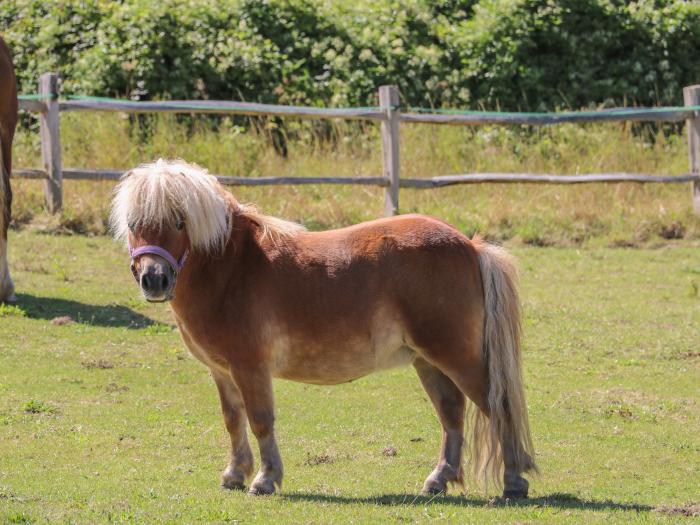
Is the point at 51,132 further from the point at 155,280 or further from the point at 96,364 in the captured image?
the point at 155,280

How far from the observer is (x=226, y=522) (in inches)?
212

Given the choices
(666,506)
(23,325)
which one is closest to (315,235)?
(666,506)

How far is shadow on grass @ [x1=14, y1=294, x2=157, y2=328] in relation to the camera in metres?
10.5

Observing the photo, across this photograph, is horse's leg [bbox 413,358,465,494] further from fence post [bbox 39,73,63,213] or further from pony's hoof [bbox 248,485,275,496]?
fence post [bbox 39,73,63,213]

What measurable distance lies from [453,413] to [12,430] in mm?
3071

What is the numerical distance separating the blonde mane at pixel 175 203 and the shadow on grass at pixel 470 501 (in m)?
1.44

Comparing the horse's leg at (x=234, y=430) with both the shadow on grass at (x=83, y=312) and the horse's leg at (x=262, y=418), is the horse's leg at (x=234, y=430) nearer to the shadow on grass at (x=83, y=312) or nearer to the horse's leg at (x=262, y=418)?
the horse's leg at (x=262, y=418)

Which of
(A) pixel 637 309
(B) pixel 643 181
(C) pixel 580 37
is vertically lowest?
(A) pixel 637 309

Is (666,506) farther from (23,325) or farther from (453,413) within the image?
(23,325)

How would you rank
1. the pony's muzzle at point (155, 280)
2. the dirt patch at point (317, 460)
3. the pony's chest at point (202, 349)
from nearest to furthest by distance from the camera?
the pony's muzzle at point (155, 280) < the pony's chest at point (202, 349) < the dirt patch at point (317, 460)

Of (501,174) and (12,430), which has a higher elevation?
(501,174)

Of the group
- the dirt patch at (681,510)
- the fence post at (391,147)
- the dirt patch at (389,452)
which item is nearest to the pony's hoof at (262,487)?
the dirt patch at (389,452)

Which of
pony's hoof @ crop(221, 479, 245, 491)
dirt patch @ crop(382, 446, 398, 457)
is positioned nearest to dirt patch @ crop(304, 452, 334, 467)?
dirt patch @ crop(382, 446, 398, 457)

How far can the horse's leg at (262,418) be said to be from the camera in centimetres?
587
